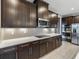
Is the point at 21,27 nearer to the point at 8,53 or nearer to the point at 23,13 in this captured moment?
the point at 23,13

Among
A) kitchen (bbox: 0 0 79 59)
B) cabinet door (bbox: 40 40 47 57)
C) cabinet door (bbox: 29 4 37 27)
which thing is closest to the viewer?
kitchen (bbox: 0 0 79 59)

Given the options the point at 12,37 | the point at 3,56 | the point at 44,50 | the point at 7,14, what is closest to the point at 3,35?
the point at 12,37

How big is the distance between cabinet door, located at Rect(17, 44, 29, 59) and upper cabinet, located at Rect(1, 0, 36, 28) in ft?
2.49

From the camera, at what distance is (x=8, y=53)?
244 centimetres

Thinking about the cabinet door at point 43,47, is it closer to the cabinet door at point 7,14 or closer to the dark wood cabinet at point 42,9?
the dark wood cabinet at point 42,9

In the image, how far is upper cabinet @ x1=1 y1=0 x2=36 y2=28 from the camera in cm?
274

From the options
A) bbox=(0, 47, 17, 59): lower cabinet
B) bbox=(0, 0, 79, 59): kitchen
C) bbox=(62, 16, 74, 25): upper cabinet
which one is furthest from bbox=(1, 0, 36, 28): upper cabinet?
bbox=(62, 16, 74, 25): upper cabinet

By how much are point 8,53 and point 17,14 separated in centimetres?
141

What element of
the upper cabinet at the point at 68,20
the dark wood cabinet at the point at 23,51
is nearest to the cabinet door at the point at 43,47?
the dark wood cabinet at the point at 23,51

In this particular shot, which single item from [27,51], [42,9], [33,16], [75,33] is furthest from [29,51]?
[75,33]

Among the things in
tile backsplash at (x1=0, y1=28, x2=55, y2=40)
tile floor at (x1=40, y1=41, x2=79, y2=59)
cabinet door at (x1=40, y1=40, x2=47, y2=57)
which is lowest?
tile floor at (x1=40, y1=41, x2=79, y2=59)

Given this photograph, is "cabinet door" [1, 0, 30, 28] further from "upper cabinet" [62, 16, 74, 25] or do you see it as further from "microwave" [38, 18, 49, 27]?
"upper cabinet" [62, 16, 74, 25]

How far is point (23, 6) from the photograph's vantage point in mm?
3484

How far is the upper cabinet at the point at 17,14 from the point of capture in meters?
2.74
